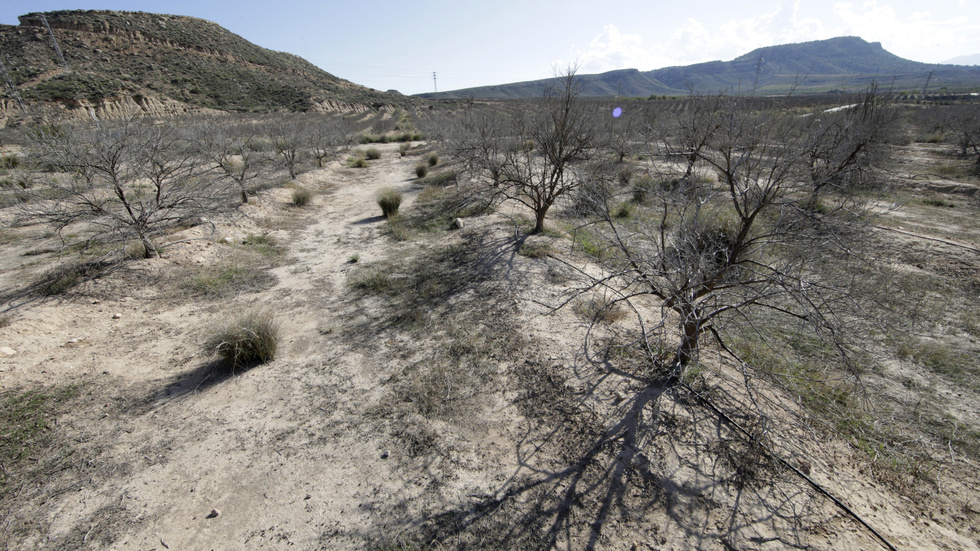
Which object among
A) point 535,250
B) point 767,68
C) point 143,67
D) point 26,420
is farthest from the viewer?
point 767,68

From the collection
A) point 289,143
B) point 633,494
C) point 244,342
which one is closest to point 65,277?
point 244,342

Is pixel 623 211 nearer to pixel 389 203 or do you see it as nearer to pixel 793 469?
pixel 389 203

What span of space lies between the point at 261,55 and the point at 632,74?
17103cm

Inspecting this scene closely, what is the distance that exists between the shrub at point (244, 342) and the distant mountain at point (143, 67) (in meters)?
34.3

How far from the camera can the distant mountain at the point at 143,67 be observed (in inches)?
1085

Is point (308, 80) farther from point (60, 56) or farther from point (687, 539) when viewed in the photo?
point (687, 539)

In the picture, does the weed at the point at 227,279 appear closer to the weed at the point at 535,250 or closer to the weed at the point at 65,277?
the weed at the point at 65,277

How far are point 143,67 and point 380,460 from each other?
1831 inches

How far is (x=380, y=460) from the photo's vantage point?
3.46m

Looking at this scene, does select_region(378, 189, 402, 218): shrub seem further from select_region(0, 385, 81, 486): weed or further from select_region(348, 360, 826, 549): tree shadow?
select_region(348, 360, 826, 549): tree shadow

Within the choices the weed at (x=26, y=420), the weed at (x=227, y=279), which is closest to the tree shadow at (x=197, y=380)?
the weed at (x=26, y=420)

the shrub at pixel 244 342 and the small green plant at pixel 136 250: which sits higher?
the small green plant at pixel 136 250

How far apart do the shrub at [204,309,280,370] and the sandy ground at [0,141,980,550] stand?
20 cm

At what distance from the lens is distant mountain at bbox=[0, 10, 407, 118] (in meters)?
27.5
